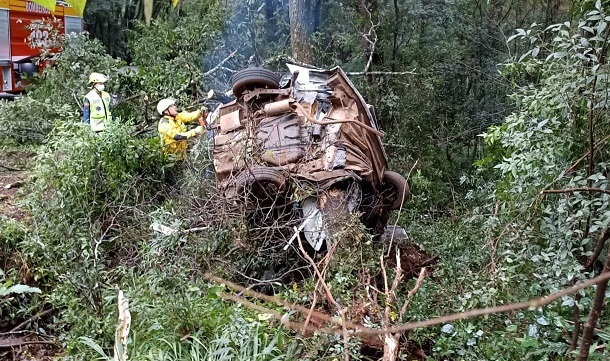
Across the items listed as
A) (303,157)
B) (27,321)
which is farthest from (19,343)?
(303,157)

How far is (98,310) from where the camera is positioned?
15.1 feet

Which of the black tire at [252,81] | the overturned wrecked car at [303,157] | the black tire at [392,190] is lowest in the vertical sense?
the black tire at [392,190]

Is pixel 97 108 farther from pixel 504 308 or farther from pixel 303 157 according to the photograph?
pixel 504 308

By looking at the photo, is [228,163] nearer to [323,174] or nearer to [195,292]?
[323,174]

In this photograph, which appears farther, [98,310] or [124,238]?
[124,238]

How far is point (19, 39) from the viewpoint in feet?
37.3

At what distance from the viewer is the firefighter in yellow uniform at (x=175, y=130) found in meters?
6.93

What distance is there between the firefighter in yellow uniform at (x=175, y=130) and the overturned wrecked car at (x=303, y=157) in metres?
0.82

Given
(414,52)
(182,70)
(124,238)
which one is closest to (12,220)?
(124,238)

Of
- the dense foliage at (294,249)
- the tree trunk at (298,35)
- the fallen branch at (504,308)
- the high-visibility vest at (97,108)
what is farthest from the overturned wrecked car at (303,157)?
the fallen branch at (504,308)

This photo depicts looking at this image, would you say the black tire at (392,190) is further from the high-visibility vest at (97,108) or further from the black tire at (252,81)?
the high-visibility vest at (97,108)

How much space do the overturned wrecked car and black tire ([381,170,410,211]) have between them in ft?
0.04

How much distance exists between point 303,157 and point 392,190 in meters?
1.37

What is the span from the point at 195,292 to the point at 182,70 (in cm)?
554
